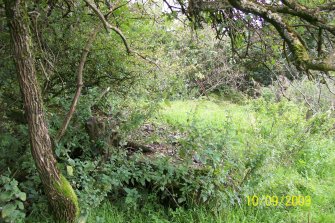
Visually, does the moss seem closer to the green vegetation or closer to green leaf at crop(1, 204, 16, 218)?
the green vegetation

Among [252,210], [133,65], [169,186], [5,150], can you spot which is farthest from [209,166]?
[5,150]

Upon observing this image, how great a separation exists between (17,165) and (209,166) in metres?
1.92

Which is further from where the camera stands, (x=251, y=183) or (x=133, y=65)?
(x=133, y=65)

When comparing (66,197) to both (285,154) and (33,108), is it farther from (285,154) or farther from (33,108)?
(285,154)

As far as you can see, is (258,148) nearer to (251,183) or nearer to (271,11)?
(251,183)

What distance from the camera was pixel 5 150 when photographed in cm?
359

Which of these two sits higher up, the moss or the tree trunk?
the tree trunk

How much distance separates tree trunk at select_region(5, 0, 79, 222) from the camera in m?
2.54
